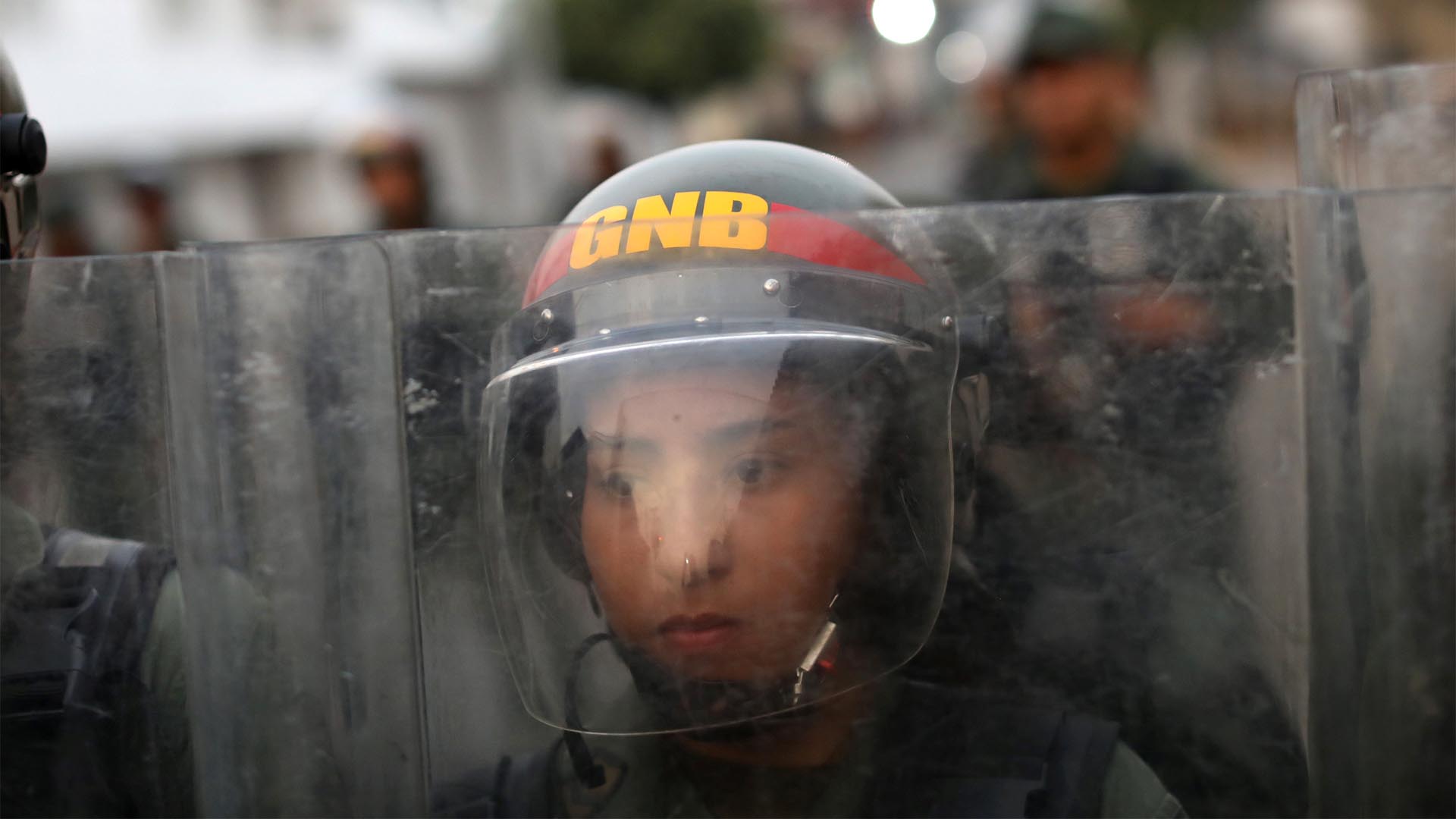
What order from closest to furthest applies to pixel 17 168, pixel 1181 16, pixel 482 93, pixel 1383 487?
pixel 1383 487, pixel 17 168, pixel 1181 16, pixel 482 93

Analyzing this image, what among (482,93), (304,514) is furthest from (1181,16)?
(304,514)

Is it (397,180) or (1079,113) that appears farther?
(397,180)

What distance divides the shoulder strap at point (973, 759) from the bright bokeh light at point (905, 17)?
8.95m

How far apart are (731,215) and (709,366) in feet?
0.48

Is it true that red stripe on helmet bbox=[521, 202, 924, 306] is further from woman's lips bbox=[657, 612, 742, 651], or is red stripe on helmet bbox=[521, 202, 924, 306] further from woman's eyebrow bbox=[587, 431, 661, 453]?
woman's lips bbox=[657, 612, 742, 651]

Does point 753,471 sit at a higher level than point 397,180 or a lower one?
lower

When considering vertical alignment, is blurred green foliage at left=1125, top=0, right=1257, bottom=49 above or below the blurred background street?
above

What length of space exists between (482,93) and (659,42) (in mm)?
5102

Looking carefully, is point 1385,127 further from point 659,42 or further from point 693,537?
point 659,42

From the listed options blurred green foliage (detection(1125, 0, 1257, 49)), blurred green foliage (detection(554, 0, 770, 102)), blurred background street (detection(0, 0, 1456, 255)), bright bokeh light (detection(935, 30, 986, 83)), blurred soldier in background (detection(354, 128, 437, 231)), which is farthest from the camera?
blurred green foliage (detection(1125, 0, 1257, 49))

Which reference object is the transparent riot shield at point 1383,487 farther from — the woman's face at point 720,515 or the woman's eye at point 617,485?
the woman's eye at point 617,485

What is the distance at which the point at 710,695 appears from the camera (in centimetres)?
120

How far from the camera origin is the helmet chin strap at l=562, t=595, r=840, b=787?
120cm

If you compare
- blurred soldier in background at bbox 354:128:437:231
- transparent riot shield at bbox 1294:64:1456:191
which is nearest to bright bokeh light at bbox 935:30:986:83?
blurred soldier in background at bbox 354:128:437:231
